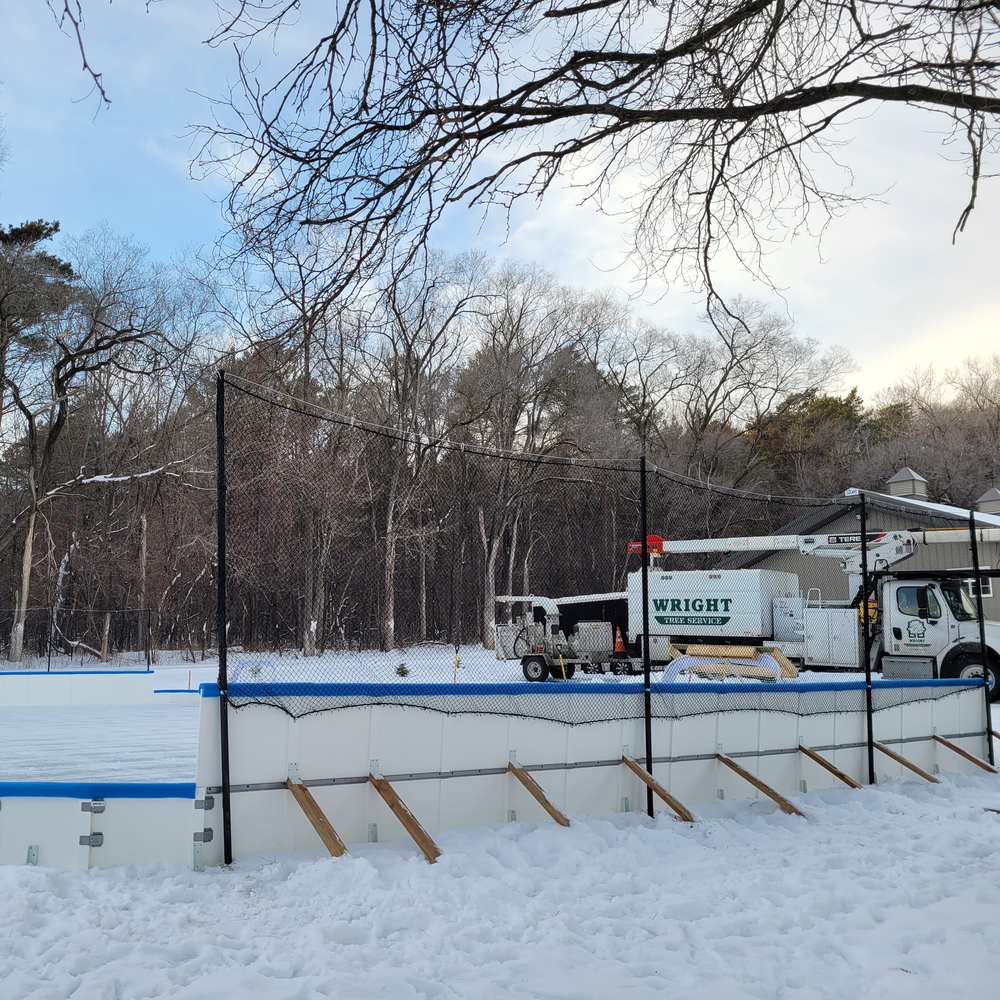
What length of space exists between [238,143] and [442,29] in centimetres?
115

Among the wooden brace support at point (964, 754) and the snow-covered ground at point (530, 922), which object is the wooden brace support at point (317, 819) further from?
the wooden brace support at point (964, 754)

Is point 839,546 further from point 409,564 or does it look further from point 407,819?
point 407,819

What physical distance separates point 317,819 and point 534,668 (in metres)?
15.3

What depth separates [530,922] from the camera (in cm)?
494

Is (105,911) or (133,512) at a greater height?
(133,512)

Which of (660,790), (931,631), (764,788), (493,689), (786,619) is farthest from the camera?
(786,619)

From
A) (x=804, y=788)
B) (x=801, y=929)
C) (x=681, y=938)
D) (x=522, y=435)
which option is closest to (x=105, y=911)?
(x=681, y=938)

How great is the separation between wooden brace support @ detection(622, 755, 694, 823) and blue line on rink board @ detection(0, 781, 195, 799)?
354 centimetres

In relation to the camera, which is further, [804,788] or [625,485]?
[625,485]

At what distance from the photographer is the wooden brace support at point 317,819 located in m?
5.68

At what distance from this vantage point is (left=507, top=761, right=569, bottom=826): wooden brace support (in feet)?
21.9

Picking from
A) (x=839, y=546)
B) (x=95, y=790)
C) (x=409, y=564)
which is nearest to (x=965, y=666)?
(x=839, y=546)

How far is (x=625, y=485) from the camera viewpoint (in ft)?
41.2

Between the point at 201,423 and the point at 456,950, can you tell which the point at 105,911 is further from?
the point at 201,423
